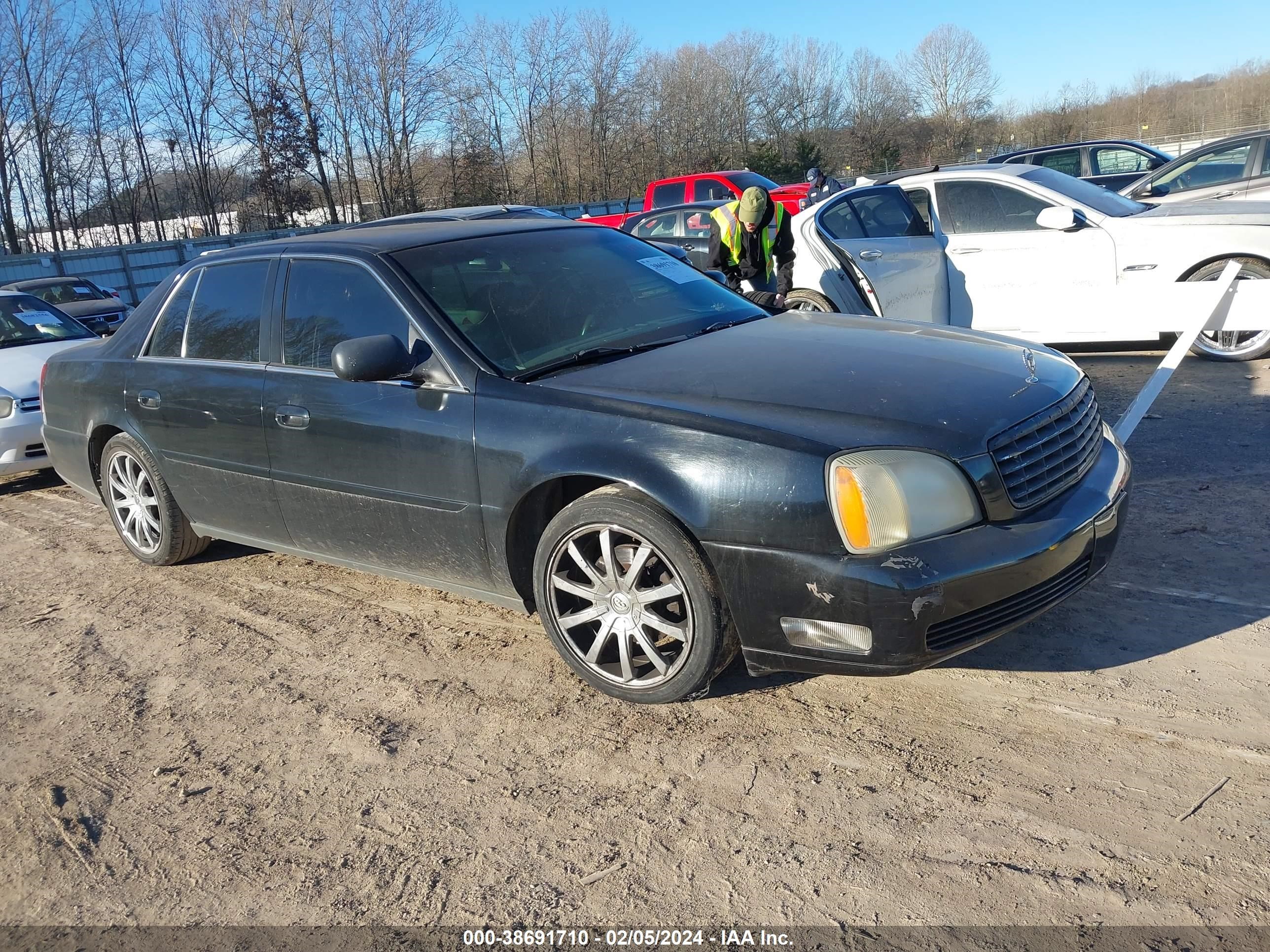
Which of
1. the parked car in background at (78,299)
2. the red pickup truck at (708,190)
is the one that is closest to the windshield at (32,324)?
the parked car in background at (78,299)

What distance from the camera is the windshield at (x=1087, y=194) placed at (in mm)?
8031

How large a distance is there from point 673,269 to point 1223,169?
1039cm

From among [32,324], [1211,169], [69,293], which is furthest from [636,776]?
[69,293]

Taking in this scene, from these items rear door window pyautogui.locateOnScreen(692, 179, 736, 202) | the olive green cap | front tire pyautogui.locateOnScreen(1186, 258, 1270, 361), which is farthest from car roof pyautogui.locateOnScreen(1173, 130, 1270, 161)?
rear door window pyautogui.locateOnScreen(692, 179, 736, 202)

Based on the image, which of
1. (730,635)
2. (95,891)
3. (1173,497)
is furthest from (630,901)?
(1173,497)

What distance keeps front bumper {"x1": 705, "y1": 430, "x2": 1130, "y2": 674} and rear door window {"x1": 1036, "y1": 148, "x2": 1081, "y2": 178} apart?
52.5 feet

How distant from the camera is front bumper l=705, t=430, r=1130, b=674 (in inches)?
113

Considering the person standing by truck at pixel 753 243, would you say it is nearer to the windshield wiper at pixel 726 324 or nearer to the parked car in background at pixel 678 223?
the windshield wiper at pixel 726 324

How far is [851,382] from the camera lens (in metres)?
3.34

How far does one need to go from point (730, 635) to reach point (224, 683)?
2.09m

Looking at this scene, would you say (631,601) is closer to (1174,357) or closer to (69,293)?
(1174,357)

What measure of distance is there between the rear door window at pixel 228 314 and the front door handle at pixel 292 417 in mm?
349

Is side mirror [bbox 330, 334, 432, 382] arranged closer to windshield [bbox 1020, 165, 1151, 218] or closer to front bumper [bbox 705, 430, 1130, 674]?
front bumper [bbox 705, 430, 1130, 674]

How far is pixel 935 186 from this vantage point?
845cm
